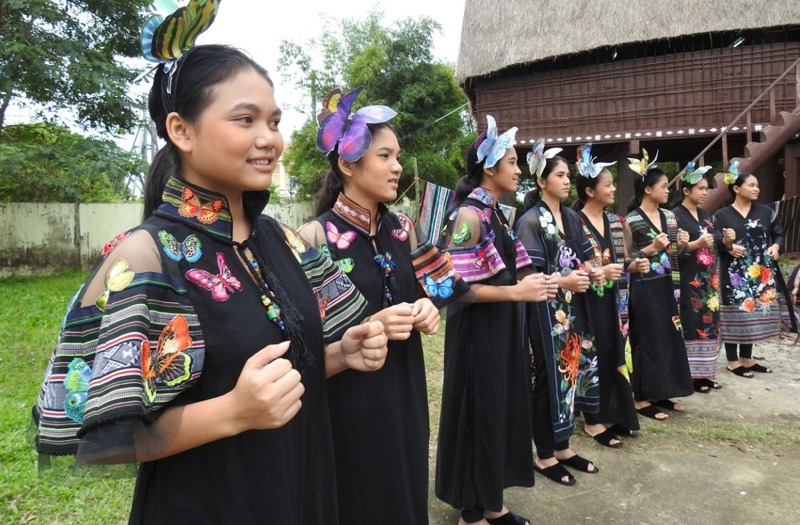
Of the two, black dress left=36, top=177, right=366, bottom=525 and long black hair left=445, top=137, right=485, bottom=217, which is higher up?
long black hair left=445, top=137, right=485, bottom=217

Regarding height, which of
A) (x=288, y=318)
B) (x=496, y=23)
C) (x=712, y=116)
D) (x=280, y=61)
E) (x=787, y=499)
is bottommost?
(x=787, y=499)

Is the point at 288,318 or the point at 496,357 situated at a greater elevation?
the point at 288,318

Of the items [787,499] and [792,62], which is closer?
[787,499]

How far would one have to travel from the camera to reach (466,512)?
2.83 m

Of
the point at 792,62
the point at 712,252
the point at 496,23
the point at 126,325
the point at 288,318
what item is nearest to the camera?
the point at 126,325

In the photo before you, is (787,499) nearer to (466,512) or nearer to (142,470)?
(466,512)

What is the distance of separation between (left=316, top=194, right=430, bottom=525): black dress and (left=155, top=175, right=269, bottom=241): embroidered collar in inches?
31.2

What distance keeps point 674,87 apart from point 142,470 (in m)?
10.8

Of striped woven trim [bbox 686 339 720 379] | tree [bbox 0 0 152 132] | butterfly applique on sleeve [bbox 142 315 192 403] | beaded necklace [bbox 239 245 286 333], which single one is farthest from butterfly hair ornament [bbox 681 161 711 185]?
tree [bbox 0 0 152 132]

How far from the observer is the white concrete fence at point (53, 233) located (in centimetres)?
1177

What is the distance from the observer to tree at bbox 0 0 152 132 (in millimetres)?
9844

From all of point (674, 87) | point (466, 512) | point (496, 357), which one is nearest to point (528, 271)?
point (496, 357)

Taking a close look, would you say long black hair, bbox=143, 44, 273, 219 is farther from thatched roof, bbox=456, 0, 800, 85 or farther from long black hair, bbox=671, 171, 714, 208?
thatched roof, bbox=456, 0, 800, 85

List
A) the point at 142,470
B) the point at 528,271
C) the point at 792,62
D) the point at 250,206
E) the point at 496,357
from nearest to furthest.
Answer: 1. the point at 142,470
2. the point at 250,206
3. the point at 496,357
4. the point at 528,271
5. the point at 792,62
